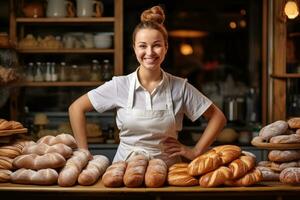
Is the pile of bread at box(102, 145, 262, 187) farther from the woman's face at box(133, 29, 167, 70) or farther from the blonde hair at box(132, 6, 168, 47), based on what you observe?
the blonde hair at box(132, 6, 168, 47)

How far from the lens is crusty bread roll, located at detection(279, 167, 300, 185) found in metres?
2.01

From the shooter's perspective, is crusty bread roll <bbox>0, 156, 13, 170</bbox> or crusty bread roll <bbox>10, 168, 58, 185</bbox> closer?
crusty bread roll <bbox>10, 168, 58, 185</bbox>

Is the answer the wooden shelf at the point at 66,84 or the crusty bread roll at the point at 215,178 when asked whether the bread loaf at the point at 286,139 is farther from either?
the wooden shelf at the point at 66,84

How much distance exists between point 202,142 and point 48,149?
2.86 ft

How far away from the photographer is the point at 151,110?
2.61 meters

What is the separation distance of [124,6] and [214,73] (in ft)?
3.25

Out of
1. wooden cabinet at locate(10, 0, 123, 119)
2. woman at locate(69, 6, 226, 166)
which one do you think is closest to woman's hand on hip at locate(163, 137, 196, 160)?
woman at locate(69, 6, 226, 166)

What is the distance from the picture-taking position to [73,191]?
1969 millimetres

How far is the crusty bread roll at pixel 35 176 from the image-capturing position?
2.01 metres

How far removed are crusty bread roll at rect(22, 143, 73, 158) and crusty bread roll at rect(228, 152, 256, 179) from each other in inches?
26.1

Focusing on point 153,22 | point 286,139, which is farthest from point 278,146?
point 153,22

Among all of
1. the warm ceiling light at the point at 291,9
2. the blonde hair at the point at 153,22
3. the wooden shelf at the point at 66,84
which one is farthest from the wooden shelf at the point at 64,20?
the blonde hair at the point at 153,22

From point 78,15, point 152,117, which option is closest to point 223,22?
point 78,15
